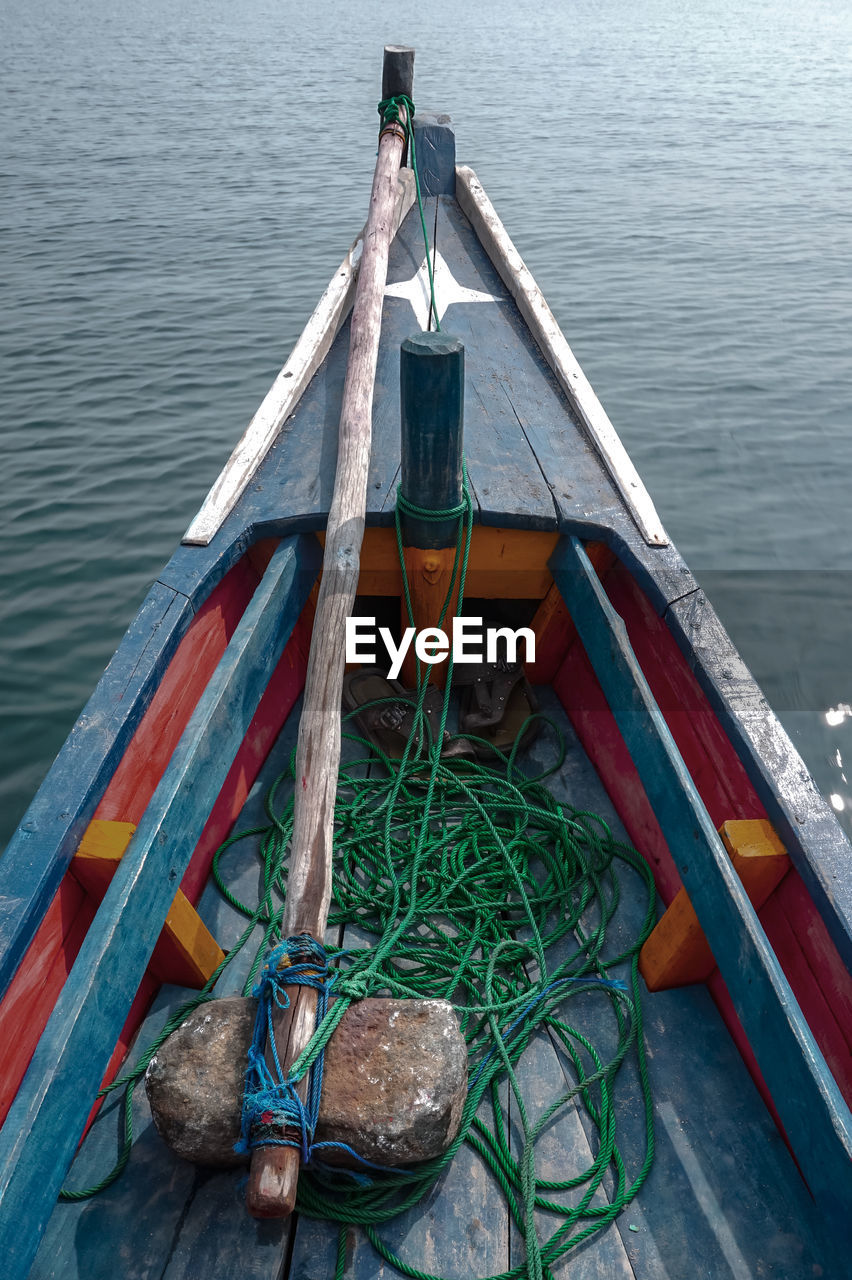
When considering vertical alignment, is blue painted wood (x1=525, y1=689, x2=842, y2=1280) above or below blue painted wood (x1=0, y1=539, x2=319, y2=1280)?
below

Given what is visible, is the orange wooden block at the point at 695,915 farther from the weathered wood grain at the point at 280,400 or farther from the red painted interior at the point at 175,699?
the weathered wood grain at the point at 280,400

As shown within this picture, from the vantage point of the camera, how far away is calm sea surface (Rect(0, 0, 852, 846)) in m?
5.85

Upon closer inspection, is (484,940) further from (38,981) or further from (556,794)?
(38,981)

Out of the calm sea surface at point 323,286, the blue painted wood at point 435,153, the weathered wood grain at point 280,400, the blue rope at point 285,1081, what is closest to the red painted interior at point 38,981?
the blue rope at point 285,1081

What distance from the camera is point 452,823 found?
124 inches

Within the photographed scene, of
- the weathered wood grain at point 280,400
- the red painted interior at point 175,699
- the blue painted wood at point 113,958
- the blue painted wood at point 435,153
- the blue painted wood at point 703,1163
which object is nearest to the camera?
the blue painted wood at point 113,958

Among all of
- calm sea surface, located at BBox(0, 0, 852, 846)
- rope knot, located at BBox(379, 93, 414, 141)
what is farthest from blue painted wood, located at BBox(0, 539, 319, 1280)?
rope knot, located at BBox(379, 93, 414, 141)

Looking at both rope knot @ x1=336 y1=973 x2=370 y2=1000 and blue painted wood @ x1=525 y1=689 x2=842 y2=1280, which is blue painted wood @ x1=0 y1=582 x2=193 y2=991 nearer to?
rope knot @ x1=336 y1=973 x2=370 y2=1000

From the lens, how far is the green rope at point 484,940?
2070 millimetres

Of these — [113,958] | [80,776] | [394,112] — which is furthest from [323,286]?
[113,958]

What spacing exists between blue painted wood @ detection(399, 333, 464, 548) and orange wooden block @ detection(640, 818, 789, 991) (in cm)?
149

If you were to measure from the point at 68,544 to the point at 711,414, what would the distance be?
6.19m

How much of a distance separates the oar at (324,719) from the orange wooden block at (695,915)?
107 centimetres

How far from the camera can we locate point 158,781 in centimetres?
262
